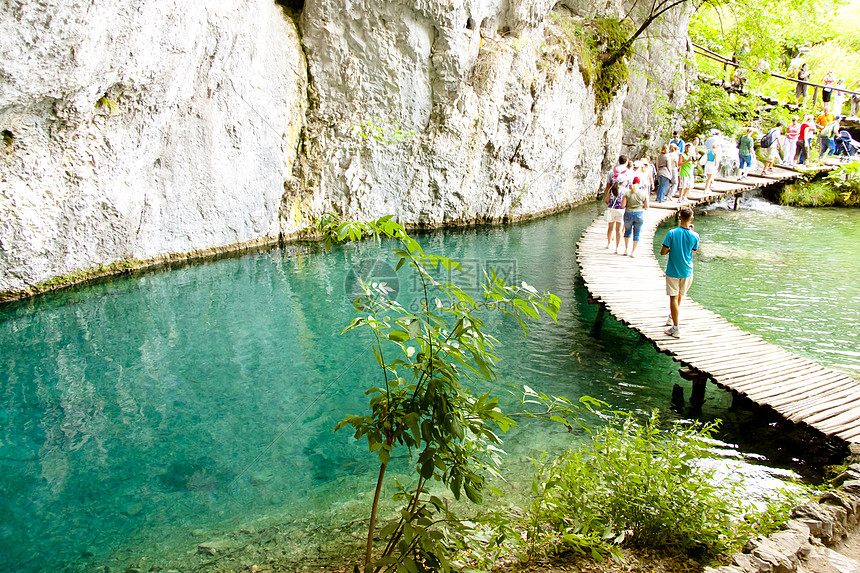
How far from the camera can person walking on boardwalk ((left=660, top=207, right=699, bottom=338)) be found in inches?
296

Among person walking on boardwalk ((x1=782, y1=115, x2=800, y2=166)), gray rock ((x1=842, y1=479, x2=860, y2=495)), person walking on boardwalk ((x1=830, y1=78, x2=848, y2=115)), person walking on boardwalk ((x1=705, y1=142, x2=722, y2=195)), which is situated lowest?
gray rock ((x1=842, y1=479, x2=860, y2=495))

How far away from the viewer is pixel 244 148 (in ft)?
45.2

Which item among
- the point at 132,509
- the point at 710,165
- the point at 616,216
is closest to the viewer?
the point at 132,509

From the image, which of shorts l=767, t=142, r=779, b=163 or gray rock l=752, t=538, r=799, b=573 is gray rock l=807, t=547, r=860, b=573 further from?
shorts l=767, t=142, r=779, b=163

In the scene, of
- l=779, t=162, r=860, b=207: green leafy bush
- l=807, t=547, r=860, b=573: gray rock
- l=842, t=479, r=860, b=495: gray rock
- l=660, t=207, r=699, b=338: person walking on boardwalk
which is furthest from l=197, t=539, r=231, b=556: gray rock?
l=779, t=162, r=860, b=207: green leafy bush

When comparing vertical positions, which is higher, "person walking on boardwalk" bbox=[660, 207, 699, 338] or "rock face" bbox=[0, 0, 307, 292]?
"rock face" bbox=[0, 0, 307, 292]

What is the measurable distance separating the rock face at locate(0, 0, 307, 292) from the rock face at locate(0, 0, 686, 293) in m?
0.03

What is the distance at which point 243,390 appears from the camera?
24.3 feet

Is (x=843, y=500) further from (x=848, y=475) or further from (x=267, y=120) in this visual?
(x=267, y=120)

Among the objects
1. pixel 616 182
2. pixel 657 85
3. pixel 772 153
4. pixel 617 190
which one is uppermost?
pixel 657 85

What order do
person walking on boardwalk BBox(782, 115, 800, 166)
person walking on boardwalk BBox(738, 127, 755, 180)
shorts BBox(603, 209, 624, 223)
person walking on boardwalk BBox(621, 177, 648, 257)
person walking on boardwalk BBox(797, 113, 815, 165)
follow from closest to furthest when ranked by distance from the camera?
person walking on boardwalk BBox(621, 177, 648, 257) < shorts BBox(603, 209, 624, 223) < person walking on boardwalk BBox(738, 127, 755, 180) < person walking on boardwalk BBox(782, 115, 800, 166) < person walking on boardwalk BBox(797, 113, 815, 165)

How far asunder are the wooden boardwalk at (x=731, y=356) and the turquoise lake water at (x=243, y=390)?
51 cm

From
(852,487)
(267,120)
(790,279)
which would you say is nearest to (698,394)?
(852,487)

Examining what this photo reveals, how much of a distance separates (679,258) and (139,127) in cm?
1038
